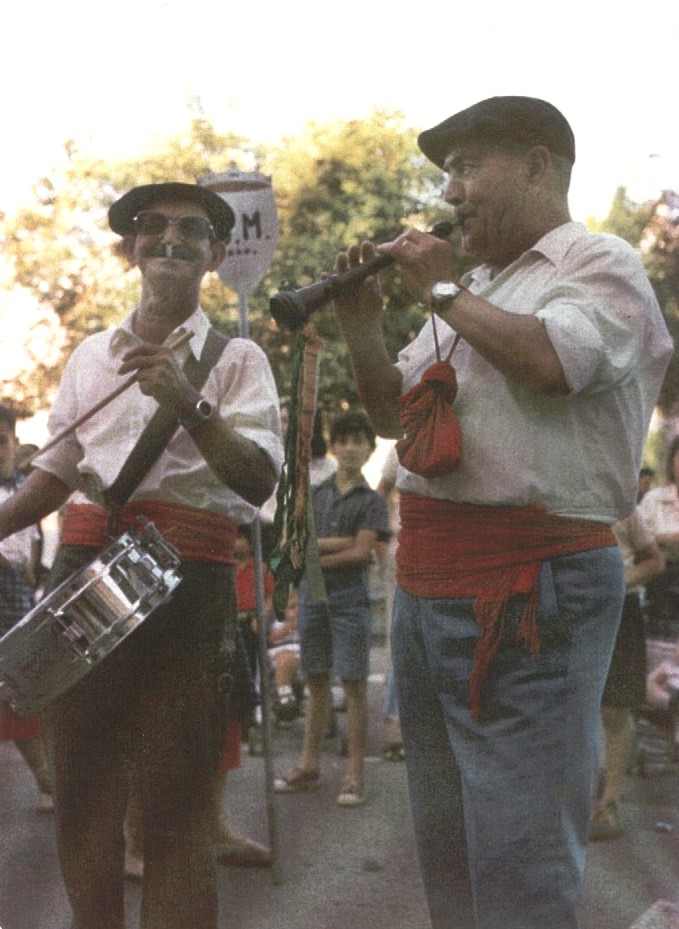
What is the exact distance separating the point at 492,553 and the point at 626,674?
7.65 feet

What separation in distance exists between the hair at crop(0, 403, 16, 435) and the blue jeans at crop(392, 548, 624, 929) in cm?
125

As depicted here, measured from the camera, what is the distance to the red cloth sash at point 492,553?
1793mm

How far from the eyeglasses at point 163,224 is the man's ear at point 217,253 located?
0.24 feet

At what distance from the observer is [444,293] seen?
1.76 meters

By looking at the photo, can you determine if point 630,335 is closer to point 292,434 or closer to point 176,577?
point 292,434

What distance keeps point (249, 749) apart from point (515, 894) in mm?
2603

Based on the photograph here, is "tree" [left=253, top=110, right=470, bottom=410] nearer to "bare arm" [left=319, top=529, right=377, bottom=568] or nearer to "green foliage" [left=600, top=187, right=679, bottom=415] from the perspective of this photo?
"green foliage" [left=600, top=187, right=679, bottom=415]

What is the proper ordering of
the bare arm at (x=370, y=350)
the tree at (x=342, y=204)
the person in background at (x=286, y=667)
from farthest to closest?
the person in background at (x=286, y=667) → the tree at (x=342, y=204) → the bare arm at (x=370, y=350)

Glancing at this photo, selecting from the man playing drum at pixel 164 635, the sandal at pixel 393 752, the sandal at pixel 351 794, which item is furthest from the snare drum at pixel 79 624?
the sandal at pixel 393 752

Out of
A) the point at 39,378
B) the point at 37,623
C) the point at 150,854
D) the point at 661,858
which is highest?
the point at 39,378

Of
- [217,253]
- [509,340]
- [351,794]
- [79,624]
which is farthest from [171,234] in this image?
[351,794]

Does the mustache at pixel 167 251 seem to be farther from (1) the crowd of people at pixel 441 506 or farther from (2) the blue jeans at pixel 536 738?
(2) the blue jeans at pixel 536 738

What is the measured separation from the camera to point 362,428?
14.0 ft

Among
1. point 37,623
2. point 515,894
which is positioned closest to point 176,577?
point 37,623
